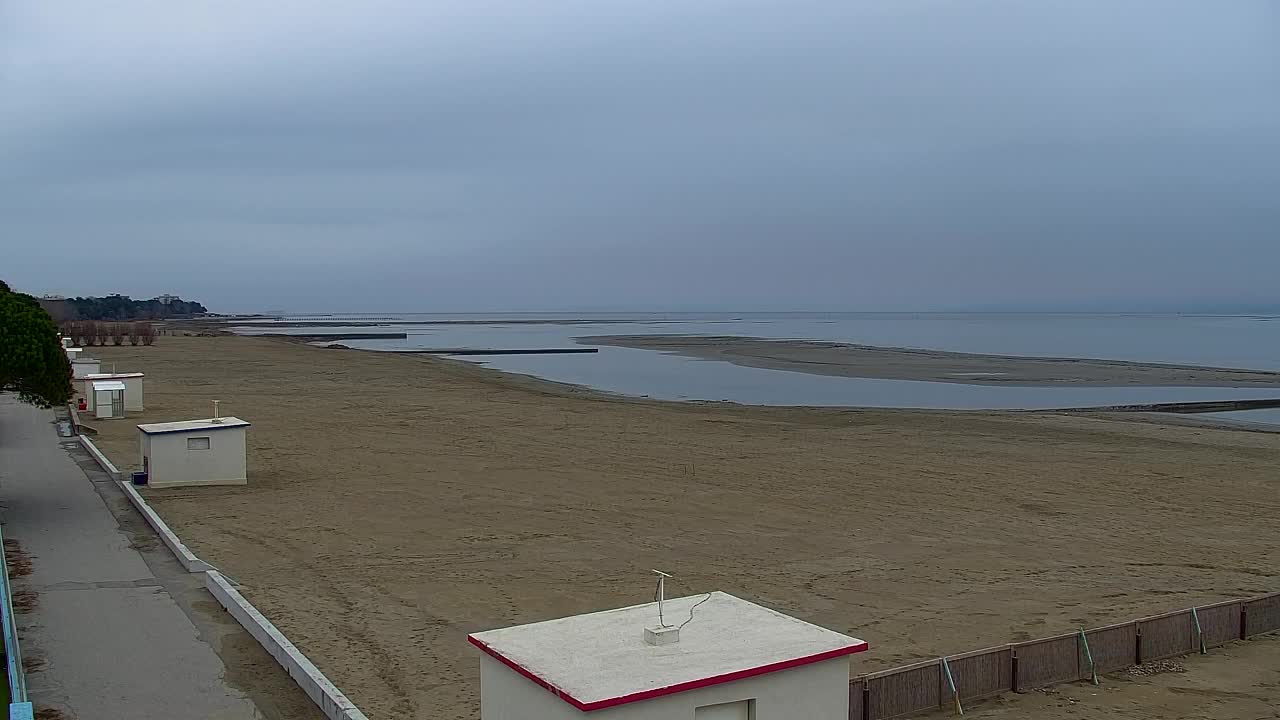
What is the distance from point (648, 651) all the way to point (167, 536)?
479 inches

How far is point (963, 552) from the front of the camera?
1838cm

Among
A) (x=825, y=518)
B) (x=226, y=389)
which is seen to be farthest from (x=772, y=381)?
(x=825, y=518)

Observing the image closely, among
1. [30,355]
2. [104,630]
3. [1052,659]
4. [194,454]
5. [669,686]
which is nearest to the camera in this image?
[669,686]

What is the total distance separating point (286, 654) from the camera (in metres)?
11.4

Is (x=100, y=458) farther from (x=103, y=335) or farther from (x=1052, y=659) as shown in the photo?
(x=103, y=335)

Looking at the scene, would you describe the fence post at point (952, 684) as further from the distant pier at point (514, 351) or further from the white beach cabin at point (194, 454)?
the distant pier at point (514, 351)

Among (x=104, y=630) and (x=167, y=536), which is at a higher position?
(x=167, y=536)

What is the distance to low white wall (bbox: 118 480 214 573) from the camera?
611 inches

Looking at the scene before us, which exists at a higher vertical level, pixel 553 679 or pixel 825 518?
pixel 553 679

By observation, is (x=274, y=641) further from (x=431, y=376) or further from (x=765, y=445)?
(x=431, y=376)

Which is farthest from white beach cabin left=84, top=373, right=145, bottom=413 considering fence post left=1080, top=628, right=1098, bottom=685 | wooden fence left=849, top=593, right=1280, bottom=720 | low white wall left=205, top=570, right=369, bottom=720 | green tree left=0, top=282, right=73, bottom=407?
fence post left=1080, top=628, right=1098, bottom=685

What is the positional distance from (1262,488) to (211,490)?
981 inches

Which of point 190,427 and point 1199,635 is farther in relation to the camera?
point 190,427

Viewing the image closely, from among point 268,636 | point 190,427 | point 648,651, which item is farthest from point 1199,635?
point 190,427
